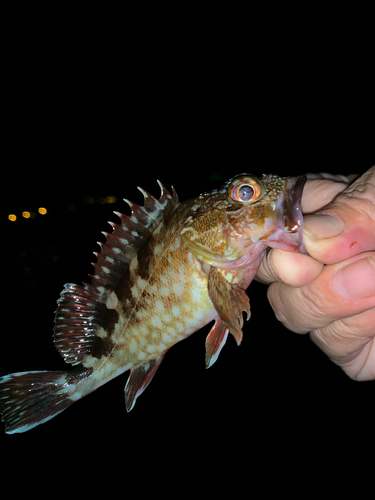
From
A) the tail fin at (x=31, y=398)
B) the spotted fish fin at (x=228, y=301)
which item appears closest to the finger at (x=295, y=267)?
the spotted fish fin at (x=228, y=301)

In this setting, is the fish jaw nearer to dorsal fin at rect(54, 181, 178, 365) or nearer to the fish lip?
the fish lip

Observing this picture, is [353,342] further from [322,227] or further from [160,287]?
[160,287]

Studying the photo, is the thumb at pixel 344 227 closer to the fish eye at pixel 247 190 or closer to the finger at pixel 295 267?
the finger at pixel 295 267

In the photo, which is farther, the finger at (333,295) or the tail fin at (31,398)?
the tail fin at (31,398)

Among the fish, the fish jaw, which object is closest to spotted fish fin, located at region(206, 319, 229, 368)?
the fish

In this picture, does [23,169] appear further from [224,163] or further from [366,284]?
[366,284]

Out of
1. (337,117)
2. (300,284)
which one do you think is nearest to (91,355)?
(300,284)
